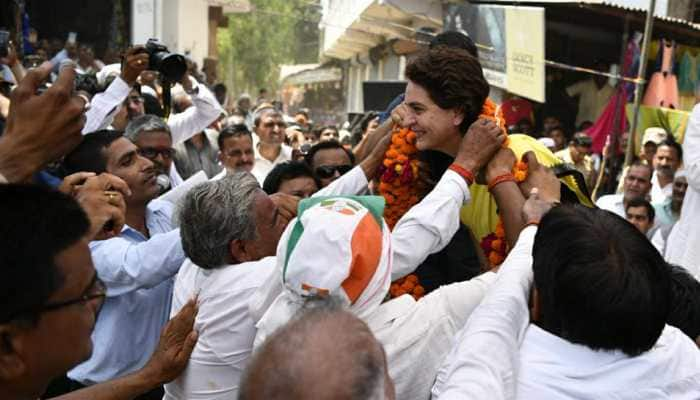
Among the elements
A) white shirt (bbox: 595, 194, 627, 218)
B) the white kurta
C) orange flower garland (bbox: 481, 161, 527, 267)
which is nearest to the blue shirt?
orange flower garland (bbox: 481, 161, 527, 267)

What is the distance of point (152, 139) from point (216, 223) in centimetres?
216

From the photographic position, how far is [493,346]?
6.16 feet

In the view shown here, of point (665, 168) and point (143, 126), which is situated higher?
point (143, 126)

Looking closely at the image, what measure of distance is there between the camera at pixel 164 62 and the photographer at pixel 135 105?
0.05 m

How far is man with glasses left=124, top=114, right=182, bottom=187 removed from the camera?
479 centimetres

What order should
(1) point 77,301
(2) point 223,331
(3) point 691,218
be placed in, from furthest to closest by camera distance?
(3) point 691,218 → (2) point 223,331 → (1) point 77,301

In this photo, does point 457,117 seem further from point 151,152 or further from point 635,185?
point 635,185

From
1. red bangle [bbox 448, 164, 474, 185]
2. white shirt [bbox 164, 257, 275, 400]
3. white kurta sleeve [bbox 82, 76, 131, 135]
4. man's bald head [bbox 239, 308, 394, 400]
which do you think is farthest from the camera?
white kurta sleeve [bbox 82, 76, 131, 135]

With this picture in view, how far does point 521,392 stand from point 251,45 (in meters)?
52.6

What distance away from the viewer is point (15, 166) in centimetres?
205

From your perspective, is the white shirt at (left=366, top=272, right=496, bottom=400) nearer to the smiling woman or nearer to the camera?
the smiling woman

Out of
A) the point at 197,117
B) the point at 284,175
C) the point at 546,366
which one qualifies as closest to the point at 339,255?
the point at 546,366

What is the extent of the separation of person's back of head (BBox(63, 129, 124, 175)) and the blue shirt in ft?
1.41

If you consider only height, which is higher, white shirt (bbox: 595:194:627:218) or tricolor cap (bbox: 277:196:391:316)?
tricolor cap (bbox: 277:196:391:316)
